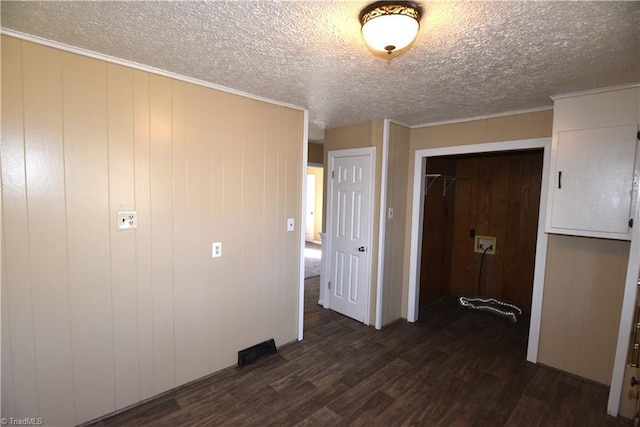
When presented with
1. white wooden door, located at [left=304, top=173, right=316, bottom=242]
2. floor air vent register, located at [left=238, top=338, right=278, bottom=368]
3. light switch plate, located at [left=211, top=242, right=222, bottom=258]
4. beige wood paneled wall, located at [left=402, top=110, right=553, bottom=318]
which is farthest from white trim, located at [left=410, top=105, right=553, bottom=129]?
white wooden door, located at [left=304, top=173, right=316, bottom=242]

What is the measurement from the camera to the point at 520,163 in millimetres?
4074

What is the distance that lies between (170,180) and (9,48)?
106 centimetres

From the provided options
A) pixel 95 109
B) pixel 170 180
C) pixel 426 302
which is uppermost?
pixel 95 109

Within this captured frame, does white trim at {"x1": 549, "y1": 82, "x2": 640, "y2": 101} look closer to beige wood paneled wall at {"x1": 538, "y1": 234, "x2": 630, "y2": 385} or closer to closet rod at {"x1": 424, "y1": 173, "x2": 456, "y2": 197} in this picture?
beige wood paneled wall at {"x1": 538, "y1": 234, "x2": 630, "y2": 385}

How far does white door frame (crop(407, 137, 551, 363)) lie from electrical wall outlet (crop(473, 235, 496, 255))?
4.68ft

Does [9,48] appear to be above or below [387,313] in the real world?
above

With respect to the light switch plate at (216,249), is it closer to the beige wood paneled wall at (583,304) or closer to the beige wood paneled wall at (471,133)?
the beige wood paneled wall at (471,133)

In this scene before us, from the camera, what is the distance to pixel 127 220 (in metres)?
2.04

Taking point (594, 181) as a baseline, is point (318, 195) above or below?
below

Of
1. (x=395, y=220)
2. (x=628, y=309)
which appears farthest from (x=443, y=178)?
(x=628, y=309)

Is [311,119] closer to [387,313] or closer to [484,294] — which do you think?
[387,313]

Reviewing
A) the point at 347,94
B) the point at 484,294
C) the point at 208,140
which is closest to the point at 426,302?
the point at 484,294

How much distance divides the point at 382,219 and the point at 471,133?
1324 millimetres

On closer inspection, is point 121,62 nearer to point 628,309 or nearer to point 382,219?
point 382,219
